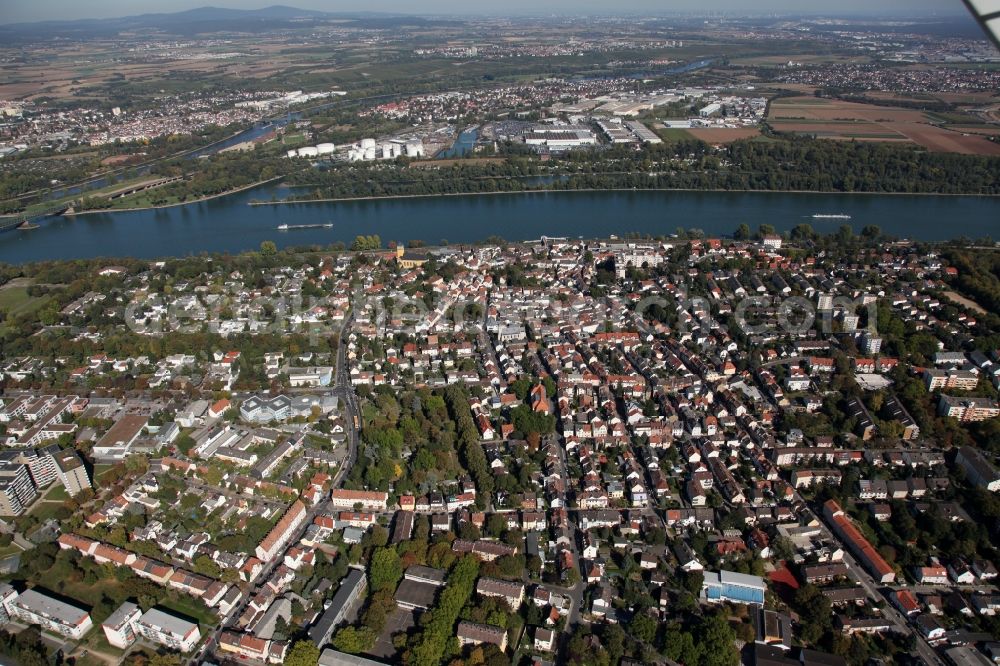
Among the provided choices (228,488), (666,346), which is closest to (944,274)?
(666,346)

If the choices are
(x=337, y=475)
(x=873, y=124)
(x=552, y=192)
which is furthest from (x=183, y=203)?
(x=873, y=124)

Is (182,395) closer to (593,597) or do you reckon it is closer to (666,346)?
(593,597)

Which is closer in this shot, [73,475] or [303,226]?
[73,475]

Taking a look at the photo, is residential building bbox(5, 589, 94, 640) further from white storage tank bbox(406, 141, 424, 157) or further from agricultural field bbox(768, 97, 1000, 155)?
agricultural field bbox(768, 97, 1000, 155)

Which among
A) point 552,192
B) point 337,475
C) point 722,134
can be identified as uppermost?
point 722,134

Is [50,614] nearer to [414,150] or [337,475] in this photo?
[337,475]
